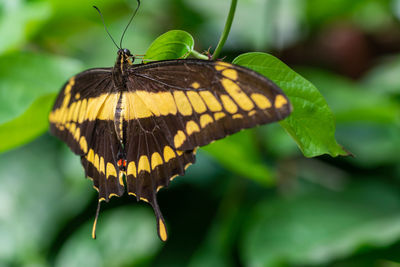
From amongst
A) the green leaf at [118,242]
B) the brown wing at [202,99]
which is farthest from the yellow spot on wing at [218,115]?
the green leaf at [118,242]

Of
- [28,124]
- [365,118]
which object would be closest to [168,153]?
[28,124]

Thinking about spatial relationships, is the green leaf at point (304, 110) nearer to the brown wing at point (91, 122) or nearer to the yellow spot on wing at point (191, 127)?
the yellow spot on wing at point (191, 127)

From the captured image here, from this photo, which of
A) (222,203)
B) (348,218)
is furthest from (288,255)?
(222,203)

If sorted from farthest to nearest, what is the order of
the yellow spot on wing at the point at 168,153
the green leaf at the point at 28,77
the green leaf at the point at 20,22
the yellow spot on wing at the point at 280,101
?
1. the green leaf at the point at 20,22
2. the green leaf at the point at 28,77
3. the yellow spot on wing at the point at 168,153
4. the yellow spot on wing at the point at 280,101

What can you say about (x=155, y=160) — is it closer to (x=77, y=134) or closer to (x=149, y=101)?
(x=149, y=101)

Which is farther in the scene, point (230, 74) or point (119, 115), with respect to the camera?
point (119, 115)

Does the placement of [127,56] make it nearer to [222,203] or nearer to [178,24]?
[222,203]
